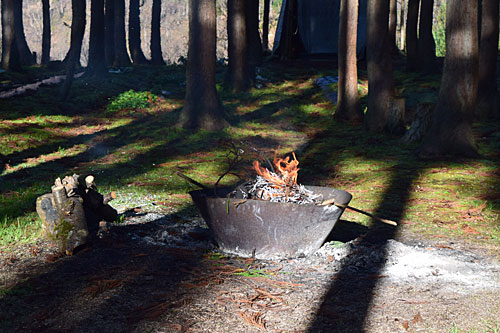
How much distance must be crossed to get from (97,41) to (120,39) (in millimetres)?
4310

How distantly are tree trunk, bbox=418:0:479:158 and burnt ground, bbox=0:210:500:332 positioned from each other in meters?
4.41

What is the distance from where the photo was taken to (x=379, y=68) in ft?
39.7

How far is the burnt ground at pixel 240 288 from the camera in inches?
138

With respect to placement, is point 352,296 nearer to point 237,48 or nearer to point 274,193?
point 274,193

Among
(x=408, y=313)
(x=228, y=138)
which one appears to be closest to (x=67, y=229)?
(x=408, y=313)

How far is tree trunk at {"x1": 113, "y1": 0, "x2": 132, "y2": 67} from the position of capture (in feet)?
78.9

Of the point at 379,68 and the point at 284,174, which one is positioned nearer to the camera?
the point at 284,174

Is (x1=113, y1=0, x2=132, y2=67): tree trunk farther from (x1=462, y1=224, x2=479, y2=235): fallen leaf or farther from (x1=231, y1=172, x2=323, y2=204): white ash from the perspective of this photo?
(x1=462, y1=224, x2=479, y2=235): fallen leaf

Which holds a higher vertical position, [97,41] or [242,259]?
[97,41]

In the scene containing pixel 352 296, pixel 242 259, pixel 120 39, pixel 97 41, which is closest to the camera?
pixel 352 296

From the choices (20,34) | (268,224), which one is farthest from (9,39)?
(268,224)

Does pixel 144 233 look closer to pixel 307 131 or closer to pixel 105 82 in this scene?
pixel 307 131

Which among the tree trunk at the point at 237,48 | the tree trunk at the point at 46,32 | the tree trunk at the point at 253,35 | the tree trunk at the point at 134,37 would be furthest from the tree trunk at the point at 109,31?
the tree trunk at the point at 237,48

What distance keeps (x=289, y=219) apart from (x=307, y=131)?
27.8ft
